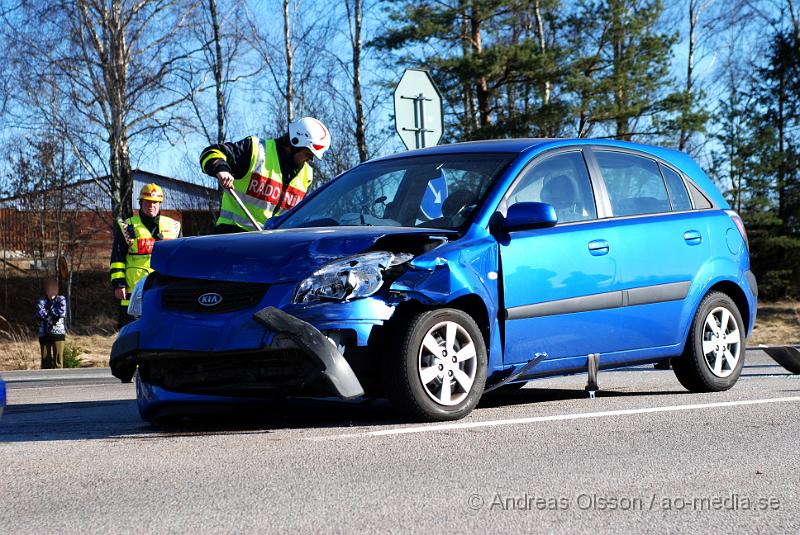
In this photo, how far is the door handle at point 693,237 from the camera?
7520 mm

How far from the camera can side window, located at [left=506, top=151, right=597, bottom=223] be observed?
6.77 metres

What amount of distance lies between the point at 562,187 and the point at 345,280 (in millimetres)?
1918

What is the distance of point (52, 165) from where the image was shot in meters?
34.5

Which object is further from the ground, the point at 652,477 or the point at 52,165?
the point at 52,165

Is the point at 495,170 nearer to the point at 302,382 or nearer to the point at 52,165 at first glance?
the point at 302,382

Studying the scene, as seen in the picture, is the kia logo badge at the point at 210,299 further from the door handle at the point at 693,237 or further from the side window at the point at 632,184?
the door handle at the point at 693,237

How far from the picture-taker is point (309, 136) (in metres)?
9.49

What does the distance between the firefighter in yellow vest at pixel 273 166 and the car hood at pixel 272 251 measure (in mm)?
3440

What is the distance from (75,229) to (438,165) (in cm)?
3400

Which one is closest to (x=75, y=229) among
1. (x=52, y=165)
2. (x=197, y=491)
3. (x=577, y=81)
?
(x=52, y=165)

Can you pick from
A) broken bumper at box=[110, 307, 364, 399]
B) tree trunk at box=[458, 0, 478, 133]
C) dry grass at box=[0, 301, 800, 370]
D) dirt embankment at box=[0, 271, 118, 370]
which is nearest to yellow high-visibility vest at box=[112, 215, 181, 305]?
broken bumper at box=[110, 307, 364, 399]

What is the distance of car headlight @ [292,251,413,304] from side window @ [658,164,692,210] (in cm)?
281

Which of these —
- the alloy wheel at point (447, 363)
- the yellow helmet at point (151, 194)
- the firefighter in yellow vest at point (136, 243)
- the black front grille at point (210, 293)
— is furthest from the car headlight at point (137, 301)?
the yellow helmet at point (151, 194)

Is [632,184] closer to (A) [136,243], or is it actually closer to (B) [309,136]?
(B) [309,136]
